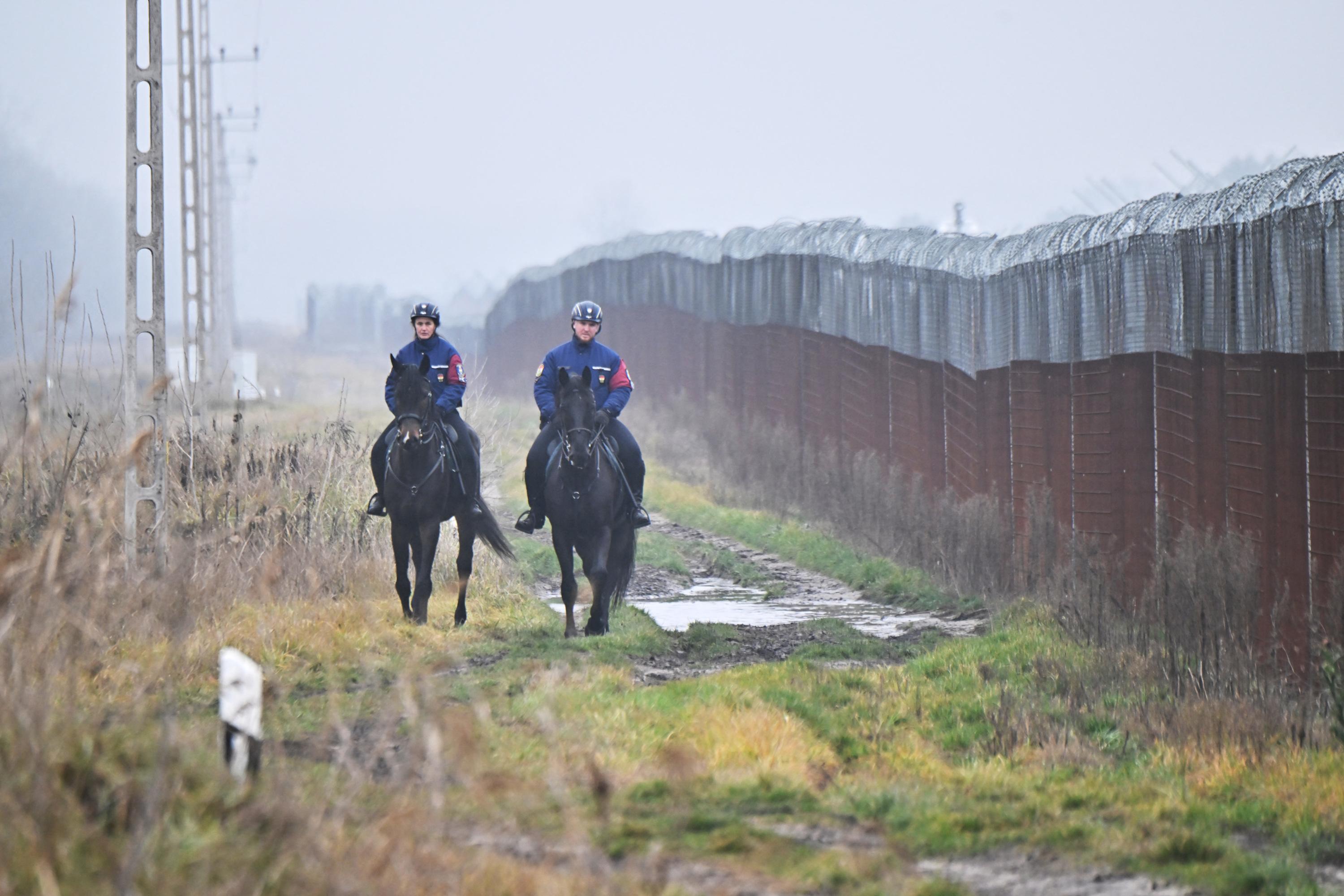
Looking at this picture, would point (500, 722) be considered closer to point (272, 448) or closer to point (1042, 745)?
point (1042, 745)

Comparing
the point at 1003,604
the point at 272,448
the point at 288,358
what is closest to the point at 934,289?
the point at 1003,604

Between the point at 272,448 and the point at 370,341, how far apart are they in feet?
401

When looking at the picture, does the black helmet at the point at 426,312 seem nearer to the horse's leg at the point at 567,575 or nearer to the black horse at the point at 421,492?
the black horse at the point at 421,492

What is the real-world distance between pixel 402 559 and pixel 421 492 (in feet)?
1.85

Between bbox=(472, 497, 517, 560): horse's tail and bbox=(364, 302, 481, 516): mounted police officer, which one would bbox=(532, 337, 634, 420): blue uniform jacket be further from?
bbox=(472, 497, 517, 560): horse's tail

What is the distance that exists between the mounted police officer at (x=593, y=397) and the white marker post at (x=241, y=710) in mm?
7522

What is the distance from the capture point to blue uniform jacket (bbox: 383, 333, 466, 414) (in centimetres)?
1377

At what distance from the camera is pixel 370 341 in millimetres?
136875

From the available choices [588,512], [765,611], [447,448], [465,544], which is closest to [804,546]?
[765,611]

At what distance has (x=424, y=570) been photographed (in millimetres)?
13633

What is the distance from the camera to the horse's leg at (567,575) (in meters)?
13.5

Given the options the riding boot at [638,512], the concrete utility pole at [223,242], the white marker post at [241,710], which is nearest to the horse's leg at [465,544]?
the riding boot at [638,512]

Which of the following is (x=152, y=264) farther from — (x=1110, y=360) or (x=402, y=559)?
(x=1110, y=360)

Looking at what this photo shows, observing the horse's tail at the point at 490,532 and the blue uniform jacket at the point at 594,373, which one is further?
the horse's tail at the point at 490,532
